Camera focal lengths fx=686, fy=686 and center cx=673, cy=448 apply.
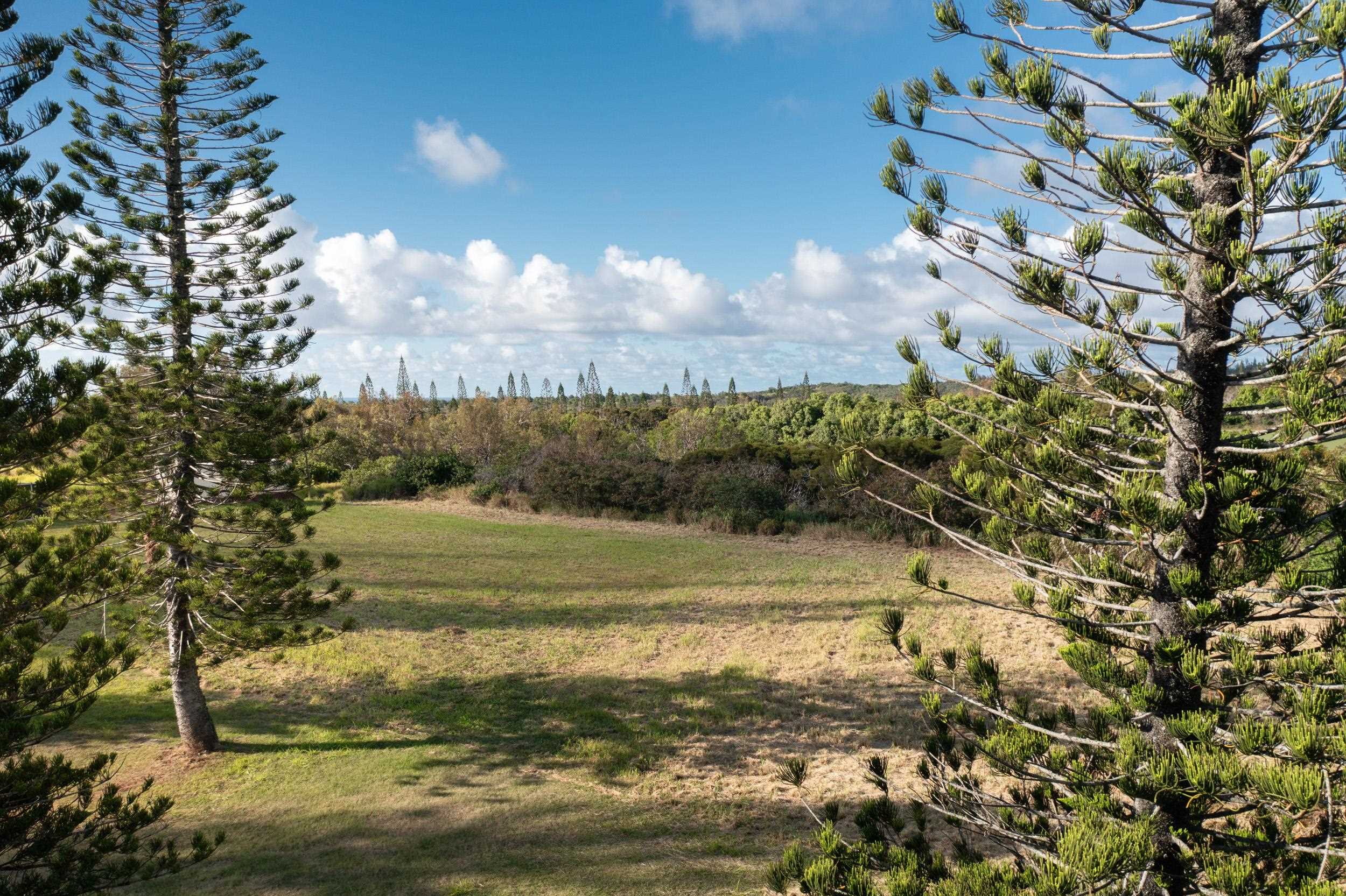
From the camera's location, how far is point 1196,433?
81.3 inches

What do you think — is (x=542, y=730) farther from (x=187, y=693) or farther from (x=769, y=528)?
(x=769, y=528)

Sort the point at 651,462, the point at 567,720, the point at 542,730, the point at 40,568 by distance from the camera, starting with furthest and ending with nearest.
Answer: the point at 651,462
the point at 567,720
the point at 542,730
the point at 40,568

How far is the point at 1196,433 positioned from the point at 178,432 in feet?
21.9

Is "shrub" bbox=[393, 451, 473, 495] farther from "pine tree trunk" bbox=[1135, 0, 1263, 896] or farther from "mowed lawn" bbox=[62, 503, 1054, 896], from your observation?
"pine tree trunk" bbox=[1135, 0, 1263, 896]

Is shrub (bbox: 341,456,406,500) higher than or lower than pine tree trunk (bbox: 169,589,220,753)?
higher

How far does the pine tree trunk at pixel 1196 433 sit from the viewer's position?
1960 millimetres

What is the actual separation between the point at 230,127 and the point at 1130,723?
24.7ft

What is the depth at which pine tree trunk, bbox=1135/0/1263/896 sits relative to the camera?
1960mm

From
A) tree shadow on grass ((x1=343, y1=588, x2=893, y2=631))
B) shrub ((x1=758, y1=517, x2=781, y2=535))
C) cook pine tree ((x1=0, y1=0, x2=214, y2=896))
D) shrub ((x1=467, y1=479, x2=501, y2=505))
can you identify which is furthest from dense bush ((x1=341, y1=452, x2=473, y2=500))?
cook pine tree ((x1=0, y1=0, x2=214, y2=896))

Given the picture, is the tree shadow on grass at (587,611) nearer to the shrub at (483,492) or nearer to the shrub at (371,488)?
the shrub at (483,492)

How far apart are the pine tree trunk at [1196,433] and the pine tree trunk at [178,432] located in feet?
21.0

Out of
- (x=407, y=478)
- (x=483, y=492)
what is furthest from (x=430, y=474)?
(x=483, y=492)

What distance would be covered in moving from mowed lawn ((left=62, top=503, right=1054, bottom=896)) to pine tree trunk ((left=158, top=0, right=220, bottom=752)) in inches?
16.9

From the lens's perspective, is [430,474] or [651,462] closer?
[651,462]
